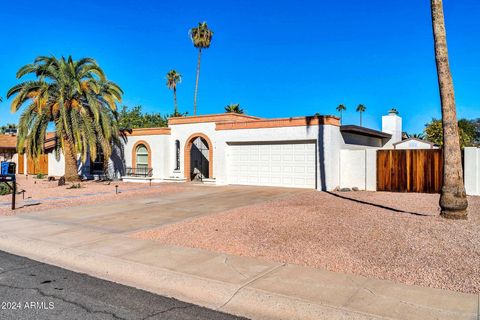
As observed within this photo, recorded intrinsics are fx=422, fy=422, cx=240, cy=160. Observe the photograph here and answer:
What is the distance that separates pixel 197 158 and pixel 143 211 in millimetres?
15700

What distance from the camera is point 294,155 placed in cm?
2205

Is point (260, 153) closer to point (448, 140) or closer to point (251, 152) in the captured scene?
point (251, 152)

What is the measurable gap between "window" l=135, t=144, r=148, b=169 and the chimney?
54.9 feet

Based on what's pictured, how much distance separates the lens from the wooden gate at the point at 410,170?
18.3 m

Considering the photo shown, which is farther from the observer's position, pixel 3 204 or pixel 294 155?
pixel 294 155

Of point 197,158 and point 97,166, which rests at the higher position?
point 197,158

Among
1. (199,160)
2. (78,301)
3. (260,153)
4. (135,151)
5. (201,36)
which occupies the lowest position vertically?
(78,301)

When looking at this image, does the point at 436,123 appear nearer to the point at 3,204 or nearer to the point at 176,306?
the point at 3,204

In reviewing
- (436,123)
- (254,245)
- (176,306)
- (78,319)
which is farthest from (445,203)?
(436,123)

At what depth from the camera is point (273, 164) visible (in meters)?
22.8

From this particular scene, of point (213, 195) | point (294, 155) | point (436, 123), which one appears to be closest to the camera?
point (213, 195)

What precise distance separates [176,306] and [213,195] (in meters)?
13.1

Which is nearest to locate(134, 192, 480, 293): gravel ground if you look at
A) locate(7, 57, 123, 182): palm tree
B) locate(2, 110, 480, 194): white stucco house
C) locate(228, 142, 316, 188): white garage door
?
locate(2, 110, 480, 194): white stucco house

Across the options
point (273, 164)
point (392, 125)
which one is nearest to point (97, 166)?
point (273, 164)
